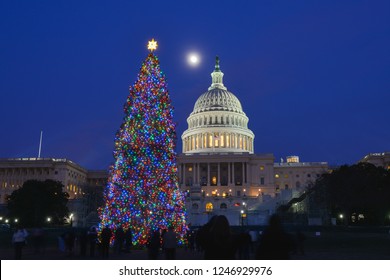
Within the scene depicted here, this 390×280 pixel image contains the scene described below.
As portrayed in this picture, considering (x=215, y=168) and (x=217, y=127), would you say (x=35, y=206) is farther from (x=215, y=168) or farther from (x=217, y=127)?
(x=217, y=127)

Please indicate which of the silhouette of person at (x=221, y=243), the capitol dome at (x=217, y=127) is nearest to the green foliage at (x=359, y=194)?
the silhouette of person at (x=221, y=243)

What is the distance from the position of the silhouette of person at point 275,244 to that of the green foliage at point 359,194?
63502 mm

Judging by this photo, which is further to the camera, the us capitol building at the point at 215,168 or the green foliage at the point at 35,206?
the us capitol building at the point at 215,168

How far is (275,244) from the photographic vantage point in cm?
954

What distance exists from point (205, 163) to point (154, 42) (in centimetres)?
10620

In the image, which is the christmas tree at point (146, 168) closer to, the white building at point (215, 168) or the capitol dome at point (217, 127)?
the white building at point (215, 168)

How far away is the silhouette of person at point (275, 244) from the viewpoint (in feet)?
31.2

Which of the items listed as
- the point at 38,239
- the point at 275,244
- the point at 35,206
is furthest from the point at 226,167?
the point at 275,244

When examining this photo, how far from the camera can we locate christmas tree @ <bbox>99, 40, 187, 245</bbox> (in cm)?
2852

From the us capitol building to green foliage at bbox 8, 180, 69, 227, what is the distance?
66.1ft

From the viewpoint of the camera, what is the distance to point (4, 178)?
14150 cm

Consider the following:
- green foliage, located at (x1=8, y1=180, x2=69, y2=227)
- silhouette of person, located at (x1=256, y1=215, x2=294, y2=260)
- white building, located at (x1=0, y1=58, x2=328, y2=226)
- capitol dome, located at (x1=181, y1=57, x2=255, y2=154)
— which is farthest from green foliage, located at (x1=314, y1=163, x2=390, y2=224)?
capitol dome, located at (x1=181, y1=57, x2=255, y2=154)

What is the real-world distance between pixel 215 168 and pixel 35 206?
67.1 meters

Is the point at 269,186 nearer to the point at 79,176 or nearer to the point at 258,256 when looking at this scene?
the point at 79,176
